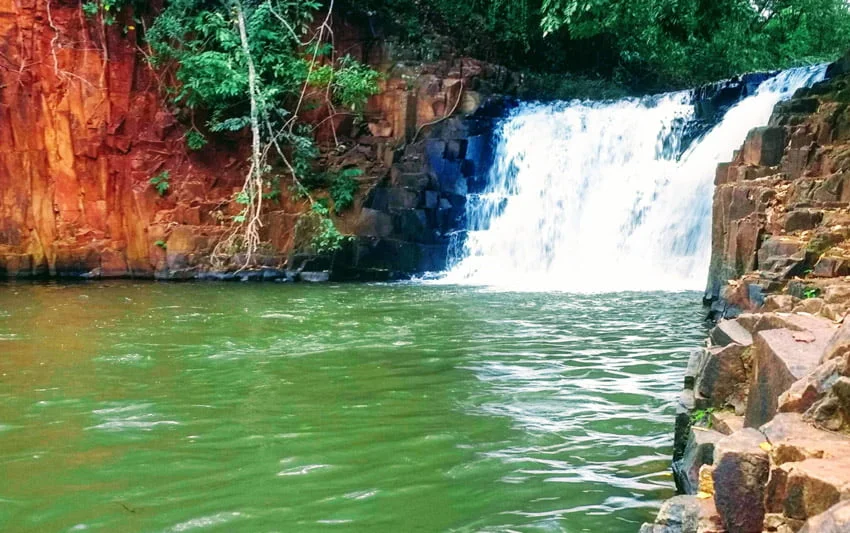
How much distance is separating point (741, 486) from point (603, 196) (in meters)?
16.0

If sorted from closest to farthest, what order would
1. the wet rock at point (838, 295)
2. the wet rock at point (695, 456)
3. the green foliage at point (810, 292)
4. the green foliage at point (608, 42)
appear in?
1. the wet rock at point (695, 456)
2. the wet rock at point (838, 295)
3. the green foliage at point (810, 292)
4. the green foliage at point (608, 42)

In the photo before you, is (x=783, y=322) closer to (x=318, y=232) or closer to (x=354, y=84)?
(x=318, y=232)

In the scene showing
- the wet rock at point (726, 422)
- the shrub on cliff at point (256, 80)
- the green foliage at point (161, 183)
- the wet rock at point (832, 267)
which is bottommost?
the wet rock at point (726, 422)

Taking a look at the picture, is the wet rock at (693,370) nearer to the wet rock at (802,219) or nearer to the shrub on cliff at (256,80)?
the wet rock at (802,219)

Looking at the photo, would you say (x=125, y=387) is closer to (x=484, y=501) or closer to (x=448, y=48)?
(x=484, y=501)

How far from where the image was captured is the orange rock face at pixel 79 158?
18812 millimetres

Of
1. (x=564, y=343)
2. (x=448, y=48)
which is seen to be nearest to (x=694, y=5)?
(x=564, y=343)

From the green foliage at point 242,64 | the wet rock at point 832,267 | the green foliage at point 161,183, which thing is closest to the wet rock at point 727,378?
the wet rock at point 832,267

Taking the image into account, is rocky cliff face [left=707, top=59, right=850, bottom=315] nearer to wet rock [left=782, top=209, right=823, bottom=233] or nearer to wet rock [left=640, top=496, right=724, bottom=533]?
wet rock [left=782, top=209, right=823, bottom=233]

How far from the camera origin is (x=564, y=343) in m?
9.45

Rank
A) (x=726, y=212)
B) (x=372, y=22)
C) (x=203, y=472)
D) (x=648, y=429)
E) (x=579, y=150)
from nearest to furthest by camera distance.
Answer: (x=203, y=472)
(x=648, y=429)
(x=726, y=212)
(x=579, y=150)
(x=372, y=22)

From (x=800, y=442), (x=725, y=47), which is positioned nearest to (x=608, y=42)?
(x=725, y=47)

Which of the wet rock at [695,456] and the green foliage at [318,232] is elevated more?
the green foliage at [318,232]

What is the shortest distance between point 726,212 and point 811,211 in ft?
7.14
